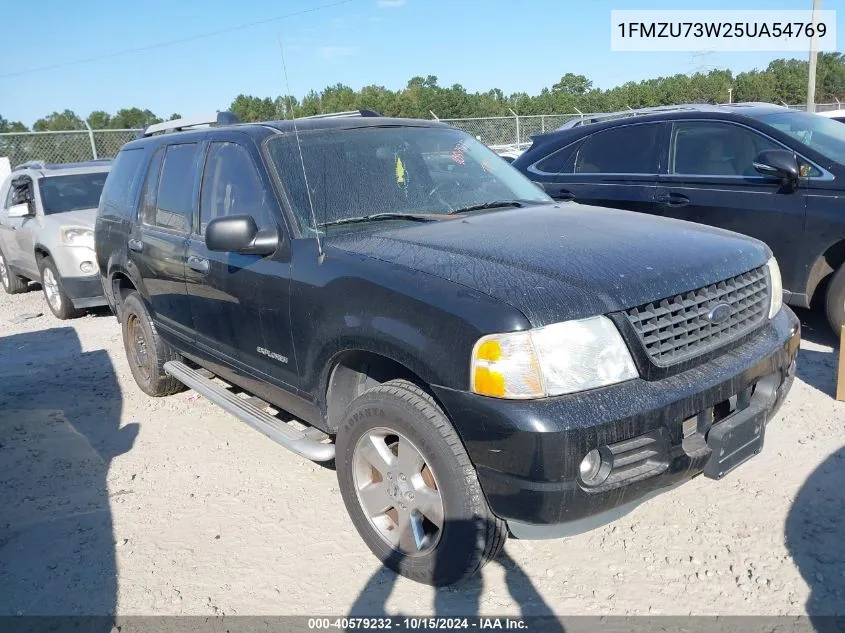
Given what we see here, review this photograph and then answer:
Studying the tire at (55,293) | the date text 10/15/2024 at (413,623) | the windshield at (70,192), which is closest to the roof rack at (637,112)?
the date text 10/15/2024 at (413,623)

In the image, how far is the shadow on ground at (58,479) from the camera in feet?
10.1

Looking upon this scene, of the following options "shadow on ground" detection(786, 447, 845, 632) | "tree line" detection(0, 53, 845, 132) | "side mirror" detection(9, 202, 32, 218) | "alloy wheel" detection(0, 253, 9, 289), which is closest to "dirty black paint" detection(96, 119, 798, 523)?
"shadow on ground" detection(786, 447, 845, 632)

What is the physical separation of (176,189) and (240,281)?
1206 mm

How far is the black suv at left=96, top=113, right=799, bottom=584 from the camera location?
238 cm

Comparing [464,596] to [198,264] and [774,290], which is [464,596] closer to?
[774,290]

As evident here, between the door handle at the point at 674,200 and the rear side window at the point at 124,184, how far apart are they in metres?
4.20

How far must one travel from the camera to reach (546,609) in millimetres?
2723

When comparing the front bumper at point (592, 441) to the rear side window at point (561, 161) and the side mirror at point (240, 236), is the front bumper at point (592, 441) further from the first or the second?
the rear side window at point (561, 161)

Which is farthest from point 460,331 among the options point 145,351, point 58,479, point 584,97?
point 584,97

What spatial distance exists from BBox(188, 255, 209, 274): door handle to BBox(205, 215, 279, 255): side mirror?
690 millimetres

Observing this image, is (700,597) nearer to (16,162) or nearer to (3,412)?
(3,412)

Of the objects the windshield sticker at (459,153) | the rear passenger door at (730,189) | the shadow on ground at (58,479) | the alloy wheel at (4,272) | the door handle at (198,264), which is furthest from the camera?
the alloy wheel at (4,272)

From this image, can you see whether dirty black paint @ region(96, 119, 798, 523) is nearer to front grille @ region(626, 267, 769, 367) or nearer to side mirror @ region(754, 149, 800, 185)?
front grille @ region(626, 267, 769, 367)

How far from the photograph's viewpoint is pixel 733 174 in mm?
5703
